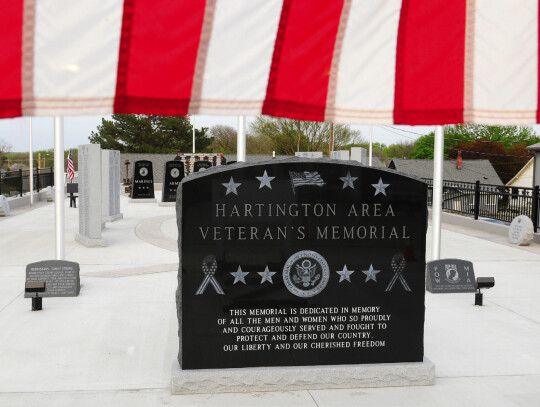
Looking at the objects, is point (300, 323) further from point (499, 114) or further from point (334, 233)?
point (499, 114)

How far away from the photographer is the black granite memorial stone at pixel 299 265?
522 cm

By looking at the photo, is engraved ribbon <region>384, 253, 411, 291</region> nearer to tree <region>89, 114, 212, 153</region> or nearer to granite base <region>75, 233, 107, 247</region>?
granite base <region>75, 233, 107, 247</region>

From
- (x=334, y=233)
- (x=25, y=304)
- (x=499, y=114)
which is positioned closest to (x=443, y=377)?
(x=334, y=233)

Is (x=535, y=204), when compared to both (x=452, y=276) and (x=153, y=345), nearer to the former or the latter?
(x=452, y=276)

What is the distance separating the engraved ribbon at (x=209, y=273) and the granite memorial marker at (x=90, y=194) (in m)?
8.45

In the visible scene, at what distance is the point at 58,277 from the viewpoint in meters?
8.39

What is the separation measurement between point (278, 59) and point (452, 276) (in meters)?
7.10

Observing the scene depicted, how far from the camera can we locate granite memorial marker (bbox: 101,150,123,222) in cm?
1884

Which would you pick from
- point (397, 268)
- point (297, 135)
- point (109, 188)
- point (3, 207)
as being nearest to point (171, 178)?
point (109, 188)

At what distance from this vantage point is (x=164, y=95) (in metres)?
2.35

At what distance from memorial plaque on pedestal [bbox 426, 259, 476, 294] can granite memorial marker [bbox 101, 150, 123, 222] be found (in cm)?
1220

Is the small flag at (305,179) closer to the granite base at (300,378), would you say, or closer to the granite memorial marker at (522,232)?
the granite base at (300,378)

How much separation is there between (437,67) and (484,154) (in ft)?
283

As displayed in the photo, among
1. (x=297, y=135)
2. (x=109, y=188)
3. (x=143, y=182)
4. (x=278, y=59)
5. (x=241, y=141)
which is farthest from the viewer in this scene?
(x=297, y=135)
